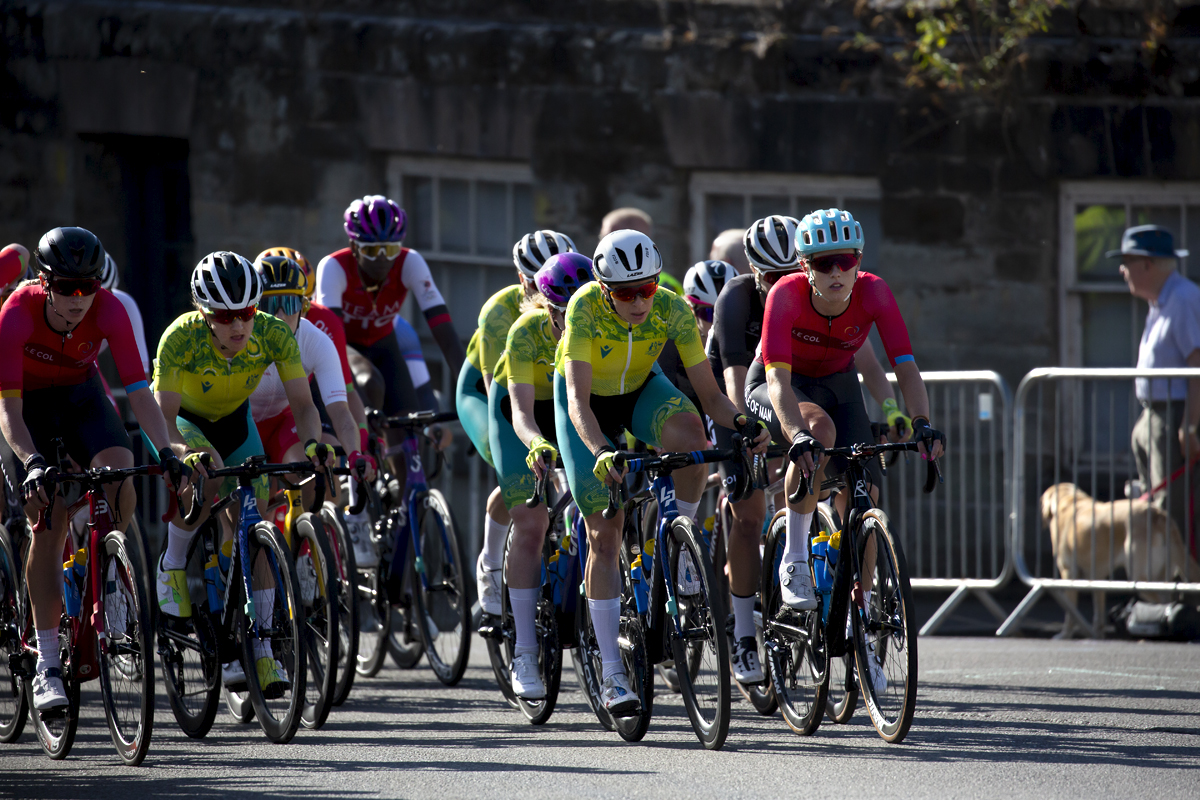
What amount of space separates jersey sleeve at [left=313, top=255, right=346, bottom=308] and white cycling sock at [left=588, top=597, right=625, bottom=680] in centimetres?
304

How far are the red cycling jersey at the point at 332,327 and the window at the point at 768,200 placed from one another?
451cm

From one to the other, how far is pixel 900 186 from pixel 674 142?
65.8 inches

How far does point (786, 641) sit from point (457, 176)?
7.22m

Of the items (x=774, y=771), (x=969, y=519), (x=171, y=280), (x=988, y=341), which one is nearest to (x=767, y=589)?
(x=774, y=771)

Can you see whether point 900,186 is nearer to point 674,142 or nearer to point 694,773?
point 674,142

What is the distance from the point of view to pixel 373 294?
30.1 feet

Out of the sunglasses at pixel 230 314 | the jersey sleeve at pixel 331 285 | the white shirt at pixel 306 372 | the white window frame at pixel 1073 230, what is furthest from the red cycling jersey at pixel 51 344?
the white window frame at pixel 1073 230

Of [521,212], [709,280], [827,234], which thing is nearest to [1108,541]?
[709,280]

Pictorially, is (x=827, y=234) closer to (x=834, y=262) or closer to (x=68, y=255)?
(x=834, y=262)

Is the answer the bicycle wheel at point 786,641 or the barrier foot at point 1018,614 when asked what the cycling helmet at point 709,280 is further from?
the barrier foot at point 1018,614

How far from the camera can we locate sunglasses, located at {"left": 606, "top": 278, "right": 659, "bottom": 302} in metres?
6.48

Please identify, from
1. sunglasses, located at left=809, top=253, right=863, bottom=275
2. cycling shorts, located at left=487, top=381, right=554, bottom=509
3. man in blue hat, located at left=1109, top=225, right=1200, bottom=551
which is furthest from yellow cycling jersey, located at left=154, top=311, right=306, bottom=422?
man in blue hat, located at left=1109, top=225, right=1200, bottom=551

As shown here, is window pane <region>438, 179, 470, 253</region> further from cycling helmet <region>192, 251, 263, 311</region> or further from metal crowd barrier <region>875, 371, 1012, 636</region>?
cycling helmet <region>192, 251, 263, 311</region>

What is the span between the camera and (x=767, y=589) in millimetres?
6973
